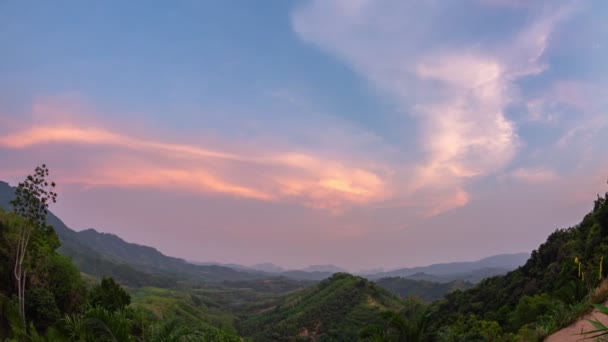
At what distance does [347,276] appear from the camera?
13312 centimetres

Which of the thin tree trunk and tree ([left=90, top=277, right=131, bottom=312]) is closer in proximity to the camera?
the thin tree trunk

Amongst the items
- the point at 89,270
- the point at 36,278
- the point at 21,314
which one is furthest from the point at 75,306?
the point at 89,270

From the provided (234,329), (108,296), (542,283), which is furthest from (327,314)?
(108,296)

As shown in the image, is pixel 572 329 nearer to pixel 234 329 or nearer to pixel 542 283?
pixel 542 283

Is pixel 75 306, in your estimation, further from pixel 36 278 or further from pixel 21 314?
pixel 21 314

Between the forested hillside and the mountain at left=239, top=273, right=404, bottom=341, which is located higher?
the forested hillside

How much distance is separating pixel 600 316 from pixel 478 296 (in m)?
44.9

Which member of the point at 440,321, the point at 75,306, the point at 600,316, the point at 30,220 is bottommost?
the point at 440,321

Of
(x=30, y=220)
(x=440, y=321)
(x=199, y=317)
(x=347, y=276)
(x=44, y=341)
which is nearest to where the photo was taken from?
(x=44, y=341)

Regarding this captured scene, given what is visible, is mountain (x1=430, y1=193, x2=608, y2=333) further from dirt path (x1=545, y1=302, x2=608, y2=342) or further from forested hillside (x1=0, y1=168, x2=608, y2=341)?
dirt path (x1=545, y1=302, x2=608, y2=342)

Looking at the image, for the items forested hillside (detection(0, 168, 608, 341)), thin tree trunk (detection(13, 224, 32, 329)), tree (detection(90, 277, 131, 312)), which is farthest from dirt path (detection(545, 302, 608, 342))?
tree (detection(90, 277, 131, 312))

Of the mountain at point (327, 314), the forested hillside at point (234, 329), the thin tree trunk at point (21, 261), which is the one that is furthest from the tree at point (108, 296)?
the mountain at point (327, 314)

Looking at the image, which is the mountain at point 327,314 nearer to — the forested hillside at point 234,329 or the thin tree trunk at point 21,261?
the forested hillside at point 234,329

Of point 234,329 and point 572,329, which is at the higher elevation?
point 572,329
